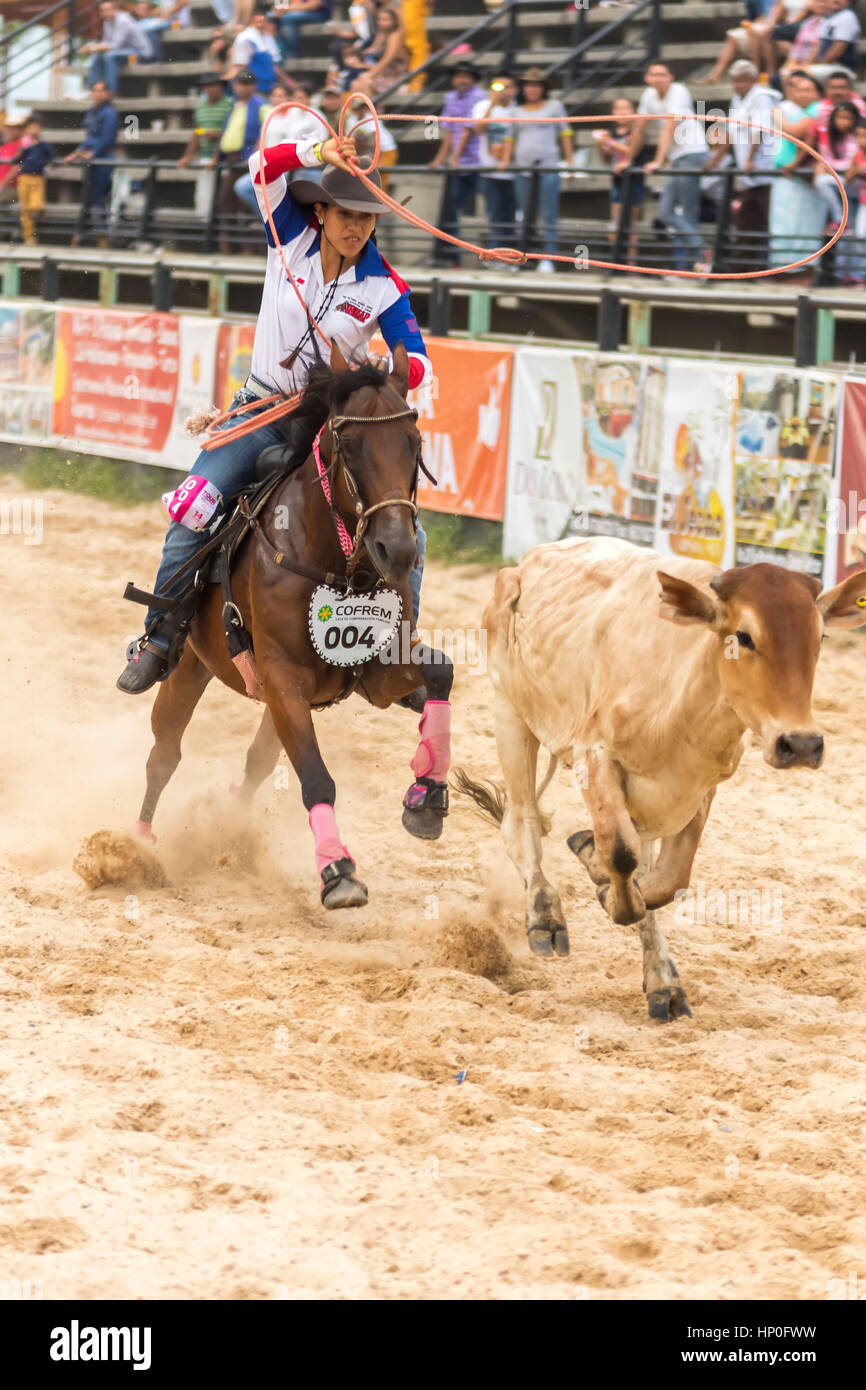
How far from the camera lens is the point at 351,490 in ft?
17.9

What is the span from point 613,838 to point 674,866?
29 cm

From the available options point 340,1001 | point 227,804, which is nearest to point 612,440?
point 227,804

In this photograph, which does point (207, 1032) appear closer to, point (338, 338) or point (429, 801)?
point (429, 801)

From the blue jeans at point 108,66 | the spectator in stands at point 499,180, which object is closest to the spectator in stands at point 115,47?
the blue jeans at point 108,66

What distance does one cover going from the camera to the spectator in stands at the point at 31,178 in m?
19.3

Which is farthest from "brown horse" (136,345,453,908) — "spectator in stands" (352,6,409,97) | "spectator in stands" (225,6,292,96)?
"spectator in stands" (225,6,292,96)

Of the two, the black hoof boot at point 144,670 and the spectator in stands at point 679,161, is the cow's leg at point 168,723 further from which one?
the spectator in stands at point 679,161

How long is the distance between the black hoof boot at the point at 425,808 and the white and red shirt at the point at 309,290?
1520mm

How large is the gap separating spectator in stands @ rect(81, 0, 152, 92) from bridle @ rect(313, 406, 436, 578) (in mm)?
16901

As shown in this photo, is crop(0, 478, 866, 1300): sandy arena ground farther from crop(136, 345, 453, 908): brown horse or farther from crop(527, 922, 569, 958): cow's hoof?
crop(136, 345, 453, 908): brown horse

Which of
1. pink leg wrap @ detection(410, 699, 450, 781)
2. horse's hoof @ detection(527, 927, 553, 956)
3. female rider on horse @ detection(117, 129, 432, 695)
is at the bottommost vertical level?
horse's hoof @ detection(527, 927, 553, 956)

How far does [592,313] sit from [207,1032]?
9809 mm

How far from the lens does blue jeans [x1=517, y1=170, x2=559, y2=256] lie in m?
13.7

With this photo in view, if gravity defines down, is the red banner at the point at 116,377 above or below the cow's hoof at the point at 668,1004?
above
